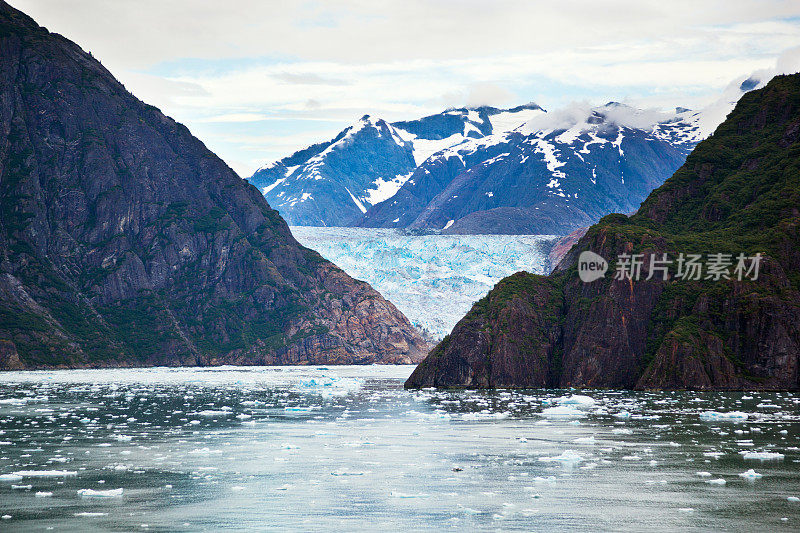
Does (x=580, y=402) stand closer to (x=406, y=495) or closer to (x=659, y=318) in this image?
(x=659, y=318)

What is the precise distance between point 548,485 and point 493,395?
53.8 metres

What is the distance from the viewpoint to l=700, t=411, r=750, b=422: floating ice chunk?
63.3 m

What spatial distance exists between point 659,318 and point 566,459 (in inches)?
2516

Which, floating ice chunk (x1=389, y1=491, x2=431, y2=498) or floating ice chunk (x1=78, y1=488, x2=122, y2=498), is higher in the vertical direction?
floating ice chunk (x1=78, y1=488, x2=122, y2=498)

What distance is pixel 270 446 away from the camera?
166ft

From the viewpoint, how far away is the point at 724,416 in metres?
64.2

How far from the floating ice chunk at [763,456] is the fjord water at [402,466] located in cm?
18

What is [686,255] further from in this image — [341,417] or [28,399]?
[28,399]

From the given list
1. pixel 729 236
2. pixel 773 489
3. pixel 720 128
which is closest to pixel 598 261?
pixel 729 236

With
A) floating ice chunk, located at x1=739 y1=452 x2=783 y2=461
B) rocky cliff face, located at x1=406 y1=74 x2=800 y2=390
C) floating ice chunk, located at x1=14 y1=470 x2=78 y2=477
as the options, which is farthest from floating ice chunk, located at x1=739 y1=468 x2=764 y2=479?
rocky cliff face, located at x1=406 y1=74 x2=800 y2=390

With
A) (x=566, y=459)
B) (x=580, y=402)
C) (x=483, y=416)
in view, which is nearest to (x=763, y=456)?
(x=566, y=459)

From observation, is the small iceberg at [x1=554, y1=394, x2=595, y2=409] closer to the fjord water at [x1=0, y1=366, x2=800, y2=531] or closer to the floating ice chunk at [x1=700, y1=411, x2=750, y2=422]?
the fjord water at [x1=0, y1=366, x2=800, y2=531]

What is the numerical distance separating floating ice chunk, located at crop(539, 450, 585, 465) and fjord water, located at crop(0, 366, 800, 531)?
129mm

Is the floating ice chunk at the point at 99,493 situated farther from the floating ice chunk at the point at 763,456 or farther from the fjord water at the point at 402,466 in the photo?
the floating ice chunk at the point at 763,456
